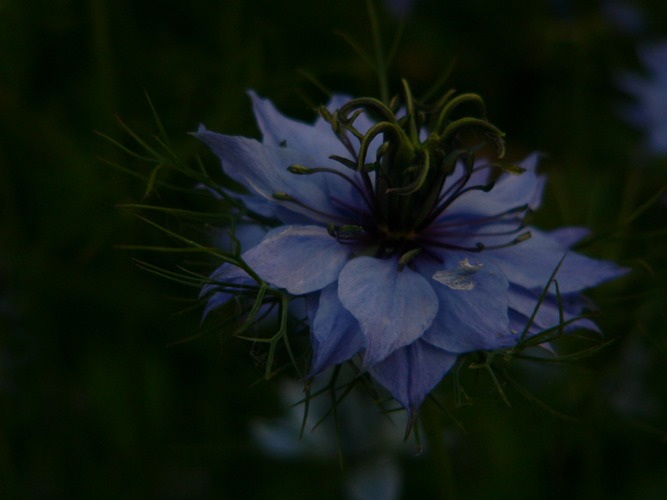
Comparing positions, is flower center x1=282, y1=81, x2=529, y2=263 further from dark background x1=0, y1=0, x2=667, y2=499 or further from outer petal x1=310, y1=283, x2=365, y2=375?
dark background x1=0, y1=0, x2=667, y2=499

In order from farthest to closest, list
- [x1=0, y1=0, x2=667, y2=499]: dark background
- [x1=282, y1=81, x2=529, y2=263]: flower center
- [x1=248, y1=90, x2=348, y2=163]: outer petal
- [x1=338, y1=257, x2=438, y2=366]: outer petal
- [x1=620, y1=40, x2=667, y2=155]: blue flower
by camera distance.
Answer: [x1=620, y1=40, x2=667, y2=155]: blue flower → [x1=0, y1=0, x2=667, y2=499]: dark background → [x1=248, y1=90, x2=348, y2=163]: outer petal → [x1=282, y1=81, x2=529, y2=263]: flower center → [x1=338, y1=257, x2=438, y2=366]: outer petal

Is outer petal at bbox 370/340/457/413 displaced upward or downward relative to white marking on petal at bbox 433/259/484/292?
downward

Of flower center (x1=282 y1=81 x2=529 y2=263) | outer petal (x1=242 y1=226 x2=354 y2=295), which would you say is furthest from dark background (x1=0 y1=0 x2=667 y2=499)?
outer petal (x1=242 y1=226 x2=354 y2=295)

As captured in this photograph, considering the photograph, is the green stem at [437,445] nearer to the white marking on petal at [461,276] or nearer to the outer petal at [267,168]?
the white marking on petal at [461,276]

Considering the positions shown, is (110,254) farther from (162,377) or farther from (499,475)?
(499,475)

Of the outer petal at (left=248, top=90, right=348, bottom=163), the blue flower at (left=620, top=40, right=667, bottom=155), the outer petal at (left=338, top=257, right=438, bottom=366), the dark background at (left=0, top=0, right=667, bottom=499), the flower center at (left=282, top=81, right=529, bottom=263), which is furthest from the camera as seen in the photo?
the blue flower at (left=620, top=40, right=667, bottom=155)

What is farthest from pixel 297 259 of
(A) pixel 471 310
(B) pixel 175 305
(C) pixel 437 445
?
(B) pixel 175 305

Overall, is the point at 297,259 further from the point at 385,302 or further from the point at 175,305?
the point at 175,305
